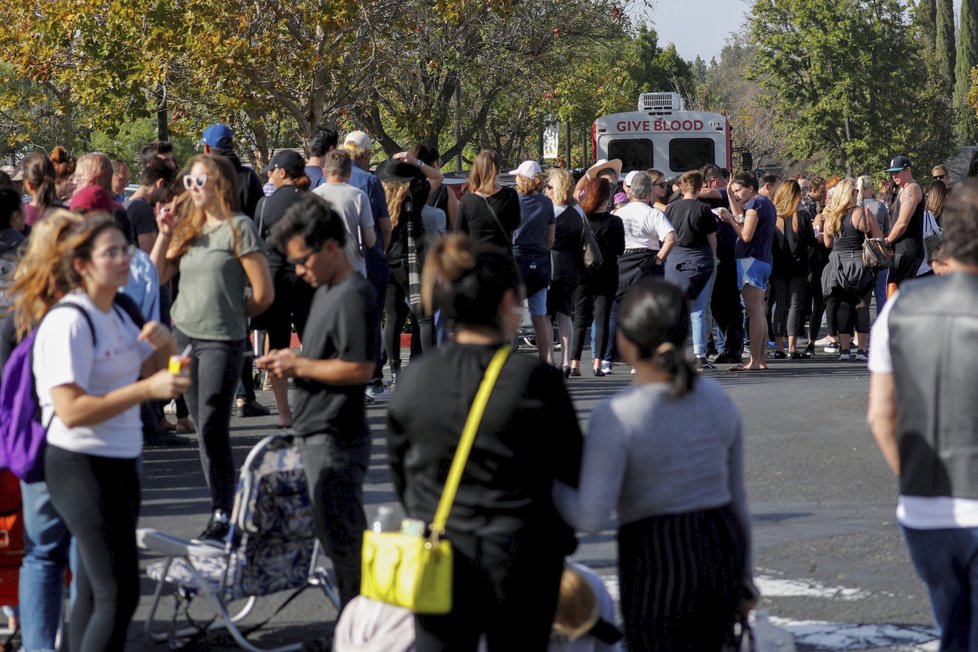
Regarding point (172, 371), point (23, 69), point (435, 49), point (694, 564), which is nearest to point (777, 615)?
point (694, 564)

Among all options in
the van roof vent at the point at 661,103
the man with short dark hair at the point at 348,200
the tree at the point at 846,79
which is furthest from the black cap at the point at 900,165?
the tree at the point at 846,79

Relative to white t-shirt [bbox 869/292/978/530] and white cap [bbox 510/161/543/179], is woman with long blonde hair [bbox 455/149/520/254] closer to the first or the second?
white cap [bbox 510/161/543/179]

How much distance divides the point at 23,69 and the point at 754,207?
14305 millimetres

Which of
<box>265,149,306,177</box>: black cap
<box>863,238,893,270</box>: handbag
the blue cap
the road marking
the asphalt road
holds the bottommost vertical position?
the road marking

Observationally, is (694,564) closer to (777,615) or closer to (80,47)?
(777,615)

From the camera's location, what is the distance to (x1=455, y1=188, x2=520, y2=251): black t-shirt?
11258 mm

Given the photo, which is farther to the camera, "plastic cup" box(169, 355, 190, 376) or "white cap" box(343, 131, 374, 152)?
"white cap" box(343, 131, 374, 152)

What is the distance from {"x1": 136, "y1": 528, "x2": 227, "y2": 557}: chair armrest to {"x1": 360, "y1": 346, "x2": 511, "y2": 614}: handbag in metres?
1.85

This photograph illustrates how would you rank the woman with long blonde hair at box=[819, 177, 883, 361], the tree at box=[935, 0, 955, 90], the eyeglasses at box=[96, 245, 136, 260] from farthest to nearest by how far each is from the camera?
the tree at box=[935, 0, 955, 90] → the woman with long blonde hair at box=[819, 177, 883, 361] → the eyeglasses at box=[96, 245, 136, 260]

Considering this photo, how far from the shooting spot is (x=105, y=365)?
452cm

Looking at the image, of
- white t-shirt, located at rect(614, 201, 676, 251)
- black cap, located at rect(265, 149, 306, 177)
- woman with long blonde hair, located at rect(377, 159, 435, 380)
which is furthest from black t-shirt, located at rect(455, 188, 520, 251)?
white t-shirt, located at rect(614, 201, 676, 251)

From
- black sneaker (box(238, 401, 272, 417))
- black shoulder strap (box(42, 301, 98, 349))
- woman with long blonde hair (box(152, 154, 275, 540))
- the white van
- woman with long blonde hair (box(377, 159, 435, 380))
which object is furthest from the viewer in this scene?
the white van

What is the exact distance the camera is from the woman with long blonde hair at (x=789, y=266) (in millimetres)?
14695

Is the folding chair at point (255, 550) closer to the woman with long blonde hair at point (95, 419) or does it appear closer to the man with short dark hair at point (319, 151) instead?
the woman with long blonde hair at point (95, 419)
